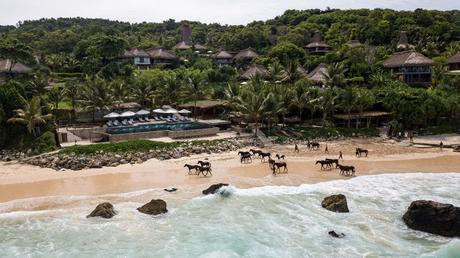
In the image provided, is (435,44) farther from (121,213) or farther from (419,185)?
(121,213)

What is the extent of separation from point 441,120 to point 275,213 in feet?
109

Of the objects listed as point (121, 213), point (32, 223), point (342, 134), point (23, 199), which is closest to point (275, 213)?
point (121, 213)

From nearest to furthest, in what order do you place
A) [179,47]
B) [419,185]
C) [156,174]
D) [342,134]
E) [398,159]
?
[419,185] < [156,174] < [398,159] < [342,134] < [179,47]

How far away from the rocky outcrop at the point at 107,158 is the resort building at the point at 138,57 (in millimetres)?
→ 48338

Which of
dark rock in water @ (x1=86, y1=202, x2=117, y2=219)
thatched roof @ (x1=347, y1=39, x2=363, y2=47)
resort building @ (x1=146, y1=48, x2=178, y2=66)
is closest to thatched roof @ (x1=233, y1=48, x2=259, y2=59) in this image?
resort building @ (x1=146, y1=48, x2=178, y2=66)

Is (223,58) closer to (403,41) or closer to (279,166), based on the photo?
(403,41)

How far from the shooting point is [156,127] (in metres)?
43.3

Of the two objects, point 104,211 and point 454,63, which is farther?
point 454,63

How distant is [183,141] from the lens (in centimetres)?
4019

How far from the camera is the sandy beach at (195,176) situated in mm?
29156

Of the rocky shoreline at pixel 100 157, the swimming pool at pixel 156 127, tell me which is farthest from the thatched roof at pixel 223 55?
the rocky shoreline at pixel 100 157

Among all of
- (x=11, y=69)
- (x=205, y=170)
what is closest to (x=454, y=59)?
(x=205, y=170)

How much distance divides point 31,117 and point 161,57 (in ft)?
162

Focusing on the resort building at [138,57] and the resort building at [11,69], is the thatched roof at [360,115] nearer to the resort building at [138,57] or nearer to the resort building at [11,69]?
the resort building at [11,69]
